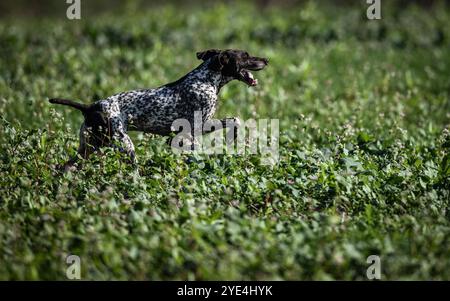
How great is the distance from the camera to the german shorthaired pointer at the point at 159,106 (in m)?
7.33

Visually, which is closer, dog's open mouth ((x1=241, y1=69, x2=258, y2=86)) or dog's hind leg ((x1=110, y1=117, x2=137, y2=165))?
dog's hind leg ((x1=110, y1=117, x2=137, y2=165))

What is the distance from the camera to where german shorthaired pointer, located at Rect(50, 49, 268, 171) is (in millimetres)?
7328

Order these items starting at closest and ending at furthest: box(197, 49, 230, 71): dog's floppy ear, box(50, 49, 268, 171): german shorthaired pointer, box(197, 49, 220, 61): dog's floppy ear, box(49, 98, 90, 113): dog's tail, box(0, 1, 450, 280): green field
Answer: box(0, 1, 450, 280): green field < box(49, 98, 90, 113): dog's tail < box(50, 49, 268, 171): german shorthaired pointer < box(197, 49, 230, 71): dog's floppy ear < box(197, 49, 220, 61): dog's floppy ear

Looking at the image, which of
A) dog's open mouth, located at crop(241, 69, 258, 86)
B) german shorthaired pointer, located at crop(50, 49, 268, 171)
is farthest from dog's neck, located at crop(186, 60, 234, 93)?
dog's open mouth, located at crop(241, 69, 258, 86)

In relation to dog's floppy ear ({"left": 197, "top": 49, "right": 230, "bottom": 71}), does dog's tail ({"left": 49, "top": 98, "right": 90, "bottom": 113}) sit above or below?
below

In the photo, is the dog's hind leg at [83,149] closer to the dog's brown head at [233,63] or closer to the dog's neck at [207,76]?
the dog's neck at [207,76]

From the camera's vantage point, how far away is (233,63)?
770 cm

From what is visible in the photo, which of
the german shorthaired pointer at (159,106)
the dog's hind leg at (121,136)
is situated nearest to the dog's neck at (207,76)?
the german shorthaired pointer at (159,106)

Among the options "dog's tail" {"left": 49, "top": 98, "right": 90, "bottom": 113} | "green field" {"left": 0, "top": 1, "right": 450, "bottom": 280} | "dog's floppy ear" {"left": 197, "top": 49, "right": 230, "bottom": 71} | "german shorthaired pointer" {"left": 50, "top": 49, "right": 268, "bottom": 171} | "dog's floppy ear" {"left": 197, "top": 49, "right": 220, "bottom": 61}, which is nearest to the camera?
"green field" {"left": 0, "top": 1, "right": 450, "bottom": 280}

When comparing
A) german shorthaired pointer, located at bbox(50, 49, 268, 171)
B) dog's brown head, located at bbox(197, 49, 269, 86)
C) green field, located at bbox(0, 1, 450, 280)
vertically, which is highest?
dog's brown head, located at bbox(197, 49, 269, 86)

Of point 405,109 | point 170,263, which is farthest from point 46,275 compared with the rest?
point 405,109

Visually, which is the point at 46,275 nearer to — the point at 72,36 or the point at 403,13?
the point at 72,36

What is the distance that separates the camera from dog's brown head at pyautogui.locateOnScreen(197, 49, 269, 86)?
25.1 feet

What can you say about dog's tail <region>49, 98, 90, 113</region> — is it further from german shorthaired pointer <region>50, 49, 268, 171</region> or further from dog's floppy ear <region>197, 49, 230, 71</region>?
dog's floppy ear <region>197, 49, 230, 71</region>
